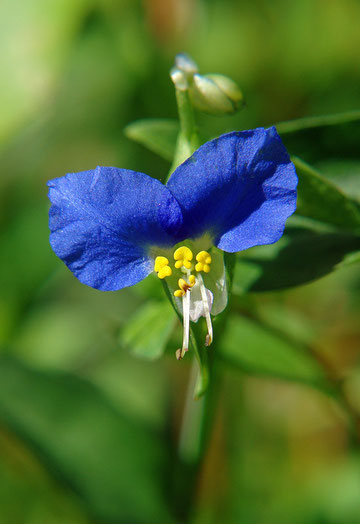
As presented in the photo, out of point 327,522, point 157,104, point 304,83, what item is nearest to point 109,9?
point 157,104

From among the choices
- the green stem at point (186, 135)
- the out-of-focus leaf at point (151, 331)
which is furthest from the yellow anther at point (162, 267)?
the out-of-focus leaf at point (151, 331)

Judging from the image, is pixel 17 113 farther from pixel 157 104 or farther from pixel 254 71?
pixel 254 71

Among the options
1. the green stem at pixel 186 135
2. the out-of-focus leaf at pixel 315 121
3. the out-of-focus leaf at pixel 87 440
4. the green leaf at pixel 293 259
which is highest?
the green stem at pixel 186 135

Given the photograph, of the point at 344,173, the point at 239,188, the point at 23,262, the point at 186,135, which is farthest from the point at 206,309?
the point at 23,262

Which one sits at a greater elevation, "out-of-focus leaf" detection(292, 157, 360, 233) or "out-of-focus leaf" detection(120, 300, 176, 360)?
"out-of-focus leaf" detection(292, 157, 360, 233)

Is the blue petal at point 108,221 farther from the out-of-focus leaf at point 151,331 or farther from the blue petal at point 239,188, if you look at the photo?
the out-of-focus leaf at point 151,331

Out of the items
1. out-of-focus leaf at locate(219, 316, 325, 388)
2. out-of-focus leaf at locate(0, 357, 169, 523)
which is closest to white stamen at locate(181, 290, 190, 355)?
out-of-focus leaf at locate(219, 316, 325, 388)

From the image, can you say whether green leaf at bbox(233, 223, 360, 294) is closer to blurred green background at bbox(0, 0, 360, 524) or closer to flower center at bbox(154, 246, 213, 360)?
blurred green background at bbox(0, 0, 360, 524)
